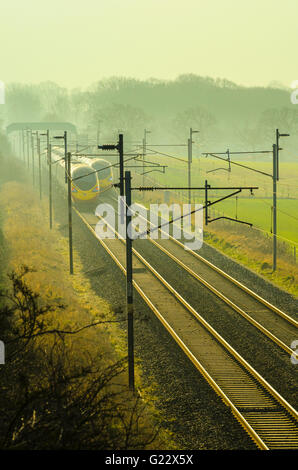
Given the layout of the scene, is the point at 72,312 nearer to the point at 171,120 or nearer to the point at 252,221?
the point at 252,221

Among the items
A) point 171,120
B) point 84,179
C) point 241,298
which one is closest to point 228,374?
point 241,298

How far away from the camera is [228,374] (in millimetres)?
17266

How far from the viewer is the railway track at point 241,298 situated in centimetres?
2070

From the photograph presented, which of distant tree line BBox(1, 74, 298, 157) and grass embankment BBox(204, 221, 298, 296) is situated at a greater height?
distant tree line BBox(1, 74, 298, 157)

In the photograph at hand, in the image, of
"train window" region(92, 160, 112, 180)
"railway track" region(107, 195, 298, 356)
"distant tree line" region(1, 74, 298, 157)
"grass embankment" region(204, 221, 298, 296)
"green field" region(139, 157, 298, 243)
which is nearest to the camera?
"railway track" region(107, 195, 298, 356)

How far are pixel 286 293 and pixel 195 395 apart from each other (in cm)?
1186

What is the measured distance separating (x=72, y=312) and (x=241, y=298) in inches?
314

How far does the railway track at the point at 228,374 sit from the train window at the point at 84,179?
23013 mm

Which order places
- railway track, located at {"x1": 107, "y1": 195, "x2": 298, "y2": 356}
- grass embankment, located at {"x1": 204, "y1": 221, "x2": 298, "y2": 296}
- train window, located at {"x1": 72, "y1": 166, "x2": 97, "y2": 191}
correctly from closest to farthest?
railway track, located at {"x1": 107, "y1": 195, "x2": 298, "y2": 356} < grass embankment, located at {"x1": 204, "y1": 221, "x2": 298, "y2": 296} < train window, located at {"x1": 72, "y1": 166, "x2": 97, "y2": 191}
